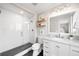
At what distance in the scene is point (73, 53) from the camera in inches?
37.4

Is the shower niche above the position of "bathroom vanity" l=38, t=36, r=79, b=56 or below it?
above

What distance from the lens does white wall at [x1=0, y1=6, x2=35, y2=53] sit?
1.62 meters

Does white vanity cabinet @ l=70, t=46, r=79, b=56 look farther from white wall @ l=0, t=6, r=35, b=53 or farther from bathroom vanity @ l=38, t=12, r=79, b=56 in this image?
white wall @ l=0, t=6, r=35, b=53

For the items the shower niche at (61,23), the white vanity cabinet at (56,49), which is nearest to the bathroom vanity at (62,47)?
the white vanity cabinet at (56,49)

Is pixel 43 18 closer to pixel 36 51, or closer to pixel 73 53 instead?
pixel 36 51

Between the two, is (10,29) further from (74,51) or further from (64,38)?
(74,51)

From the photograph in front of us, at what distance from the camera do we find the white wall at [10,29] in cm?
162

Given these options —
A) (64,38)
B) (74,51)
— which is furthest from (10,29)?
(74,51)

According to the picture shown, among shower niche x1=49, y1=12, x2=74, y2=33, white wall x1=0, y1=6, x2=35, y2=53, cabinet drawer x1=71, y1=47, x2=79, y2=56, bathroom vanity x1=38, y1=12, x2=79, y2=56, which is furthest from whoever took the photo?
white wall x1=0, y1=6, x2=35, y2=53

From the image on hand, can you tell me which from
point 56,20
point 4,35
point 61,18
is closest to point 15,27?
point 4,35

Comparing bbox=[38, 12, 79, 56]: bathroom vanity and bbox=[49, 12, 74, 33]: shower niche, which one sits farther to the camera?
bbox=[49, 12, 74, 33]: shower niche

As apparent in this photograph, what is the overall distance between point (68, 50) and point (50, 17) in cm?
144

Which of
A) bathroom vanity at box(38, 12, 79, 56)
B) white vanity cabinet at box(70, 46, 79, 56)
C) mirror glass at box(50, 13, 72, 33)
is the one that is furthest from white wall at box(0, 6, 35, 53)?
white vanity cabinet at box(70, 46, 79, 56)

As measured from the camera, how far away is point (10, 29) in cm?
185
